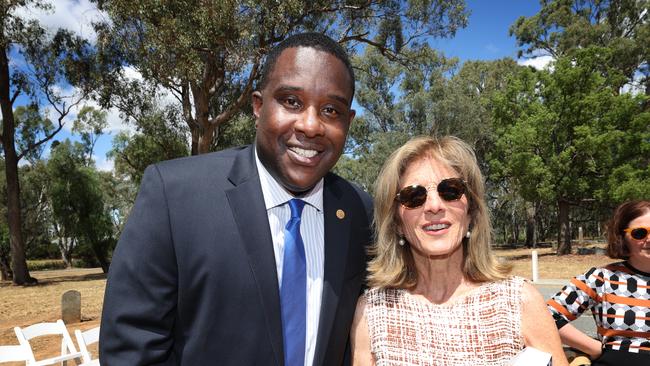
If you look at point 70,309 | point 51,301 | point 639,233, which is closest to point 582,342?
point 639,233

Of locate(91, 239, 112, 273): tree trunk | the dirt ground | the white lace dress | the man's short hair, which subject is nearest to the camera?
the man's short hair

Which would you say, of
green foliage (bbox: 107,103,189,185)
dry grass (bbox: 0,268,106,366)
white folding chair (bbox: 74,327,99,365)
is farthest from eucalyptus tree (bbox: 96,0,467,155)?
white folding chair (bbox: 74,327,99,365)

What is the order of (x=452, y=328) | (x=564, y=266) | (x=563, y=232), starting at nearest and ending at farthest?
(x=452, y=328) → (x=564, y=266) → (x=563, y=232)

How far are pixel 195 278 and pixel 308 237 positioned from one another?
0.53m

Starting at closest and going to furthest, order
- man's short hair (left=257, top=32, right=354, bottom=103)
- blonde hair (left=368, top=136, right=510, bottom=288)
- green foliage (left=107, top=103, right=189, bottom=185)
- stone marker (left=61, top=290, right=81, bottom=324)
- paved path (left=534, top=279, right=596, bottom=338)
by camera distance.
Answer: man's short hair (left=257, top=32, right=354, bottom=103) < blonde hair (left=368, top=136, right=510, bottom=288) < paved path (left=534, top=279, right=596, bottom=338) < stone marker (left=61, top=290, right=81, bottom=324) < green foliage (left=107, top=103, right=189, bottom=185)

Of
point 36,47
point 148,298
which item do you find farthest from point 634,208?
point 36,47

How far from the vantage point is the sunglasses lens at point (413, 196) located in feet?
7.73

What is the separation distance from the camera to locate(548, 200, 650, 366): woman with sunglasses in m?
3.19

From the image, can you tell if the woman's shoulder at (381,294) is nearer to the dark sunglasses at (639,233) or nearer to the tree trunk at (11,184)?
the dark sunglasses at (639,233)

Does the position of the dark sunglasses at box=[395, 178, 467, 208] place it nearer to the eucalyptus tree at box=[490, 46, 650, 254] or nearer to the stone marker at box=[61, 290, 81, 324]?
the stone marker at box=[61, 290, 81, 324]

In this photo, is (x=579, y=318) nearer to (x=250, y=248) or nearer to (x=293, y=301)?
(x=293, y=301)

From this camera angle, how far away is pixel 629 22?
34.8m

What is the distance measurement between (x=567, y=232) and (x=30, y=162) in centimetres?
4135

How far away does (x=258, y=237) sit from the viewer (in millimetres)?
1917
